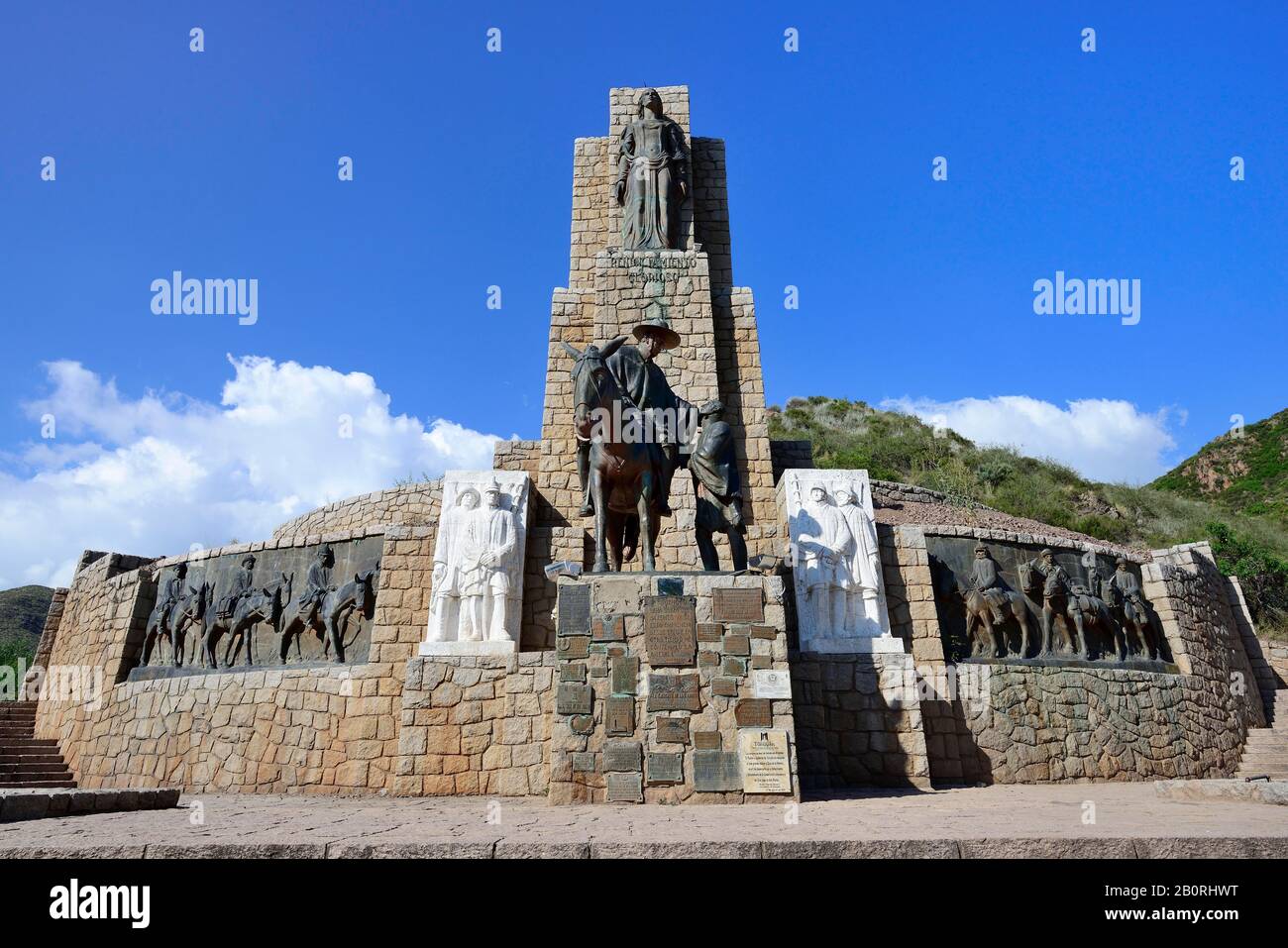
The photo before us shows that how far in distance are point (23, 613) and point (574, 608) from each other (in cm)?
3620

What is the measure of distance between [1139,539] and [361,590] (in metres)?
24.3

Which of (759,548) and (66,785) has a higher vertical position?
(759,548)

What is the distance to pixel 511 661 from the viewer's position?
7.93 metres

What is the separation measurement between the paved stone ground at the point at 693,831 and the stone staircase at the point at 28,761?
7.09 metres

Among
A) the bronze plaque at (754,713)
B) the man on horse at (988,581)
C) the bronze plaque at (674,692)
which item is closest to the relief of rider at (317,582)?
the bronze plaque at (674,692)

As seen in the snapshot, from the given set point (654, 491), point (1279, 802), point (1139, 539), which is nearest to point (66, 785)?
point (654, 491)

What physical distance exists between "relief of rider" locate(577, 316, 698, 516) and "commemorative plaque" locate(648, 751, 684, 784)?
2126mm

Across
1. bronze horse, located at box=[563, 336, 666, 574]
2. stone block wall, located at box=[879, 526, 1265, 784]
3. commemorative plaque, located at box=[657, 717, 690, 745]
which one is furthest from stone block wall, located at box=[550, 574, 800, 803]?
stone block wall, located at box=[879, 526, 1265, 784]

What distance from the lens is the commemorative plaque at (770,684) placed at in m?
5.93

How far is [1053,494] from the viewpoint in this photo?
2780 cm

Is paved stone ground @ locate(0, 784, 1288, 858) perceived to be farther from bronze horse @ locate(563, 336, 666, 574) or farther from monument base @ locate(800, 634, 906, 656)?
monument base @ locate(800, 634, 906, 656)

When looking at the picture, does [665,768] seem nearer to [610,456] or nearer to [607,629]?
[607,629]

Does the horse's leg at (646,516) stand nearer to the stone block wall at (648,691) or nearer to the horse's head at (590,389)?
the stone block wall at (648,691)

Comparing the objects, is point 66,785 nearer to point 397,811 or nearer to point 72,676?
point 72,676
